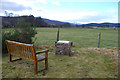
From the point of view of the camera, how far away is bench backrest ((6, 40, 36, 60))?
3461mm

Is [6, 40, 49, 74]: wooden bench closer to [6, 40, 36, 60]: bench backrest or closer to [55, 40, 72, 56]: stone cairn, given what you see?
[6, 40, 36, 60]: bench backrest

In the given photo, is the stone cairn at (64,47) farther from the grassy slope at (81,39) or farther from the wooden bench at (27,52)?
the grassy slope at (81,39)

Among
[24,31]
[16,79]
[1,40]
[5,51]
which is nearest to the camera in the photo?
[16,79]

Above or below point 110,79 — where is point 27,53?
above

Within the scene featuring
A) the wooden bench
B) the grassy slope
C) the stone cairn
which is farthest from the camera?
the grassy slope

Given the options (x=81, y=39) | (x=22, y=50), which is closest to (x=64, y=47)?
(x=22, y=50)

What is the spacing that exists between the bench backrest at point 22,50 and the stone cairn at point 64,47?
85.0 inches

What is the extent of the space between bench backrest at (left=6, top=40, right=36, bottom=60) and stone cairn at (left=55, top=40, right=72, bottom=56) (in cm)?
216

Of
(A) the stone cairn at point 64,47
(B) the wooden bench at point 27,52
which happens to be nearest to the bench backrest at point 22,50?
(B) the wooden bench at point 27,52

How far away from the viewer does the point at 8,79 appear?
322 cm

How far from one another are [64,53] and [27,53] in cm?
249

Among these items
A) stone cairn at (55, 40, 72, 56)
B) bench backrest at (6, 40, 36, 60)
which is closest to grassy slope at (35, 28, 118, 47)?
stone cairn at (55, 40, 72, 56)

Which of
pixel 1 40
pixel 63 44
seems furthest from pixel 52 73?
pixel 1 40

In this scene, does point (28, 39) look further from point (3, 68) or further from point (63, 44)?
point (3, 68)
